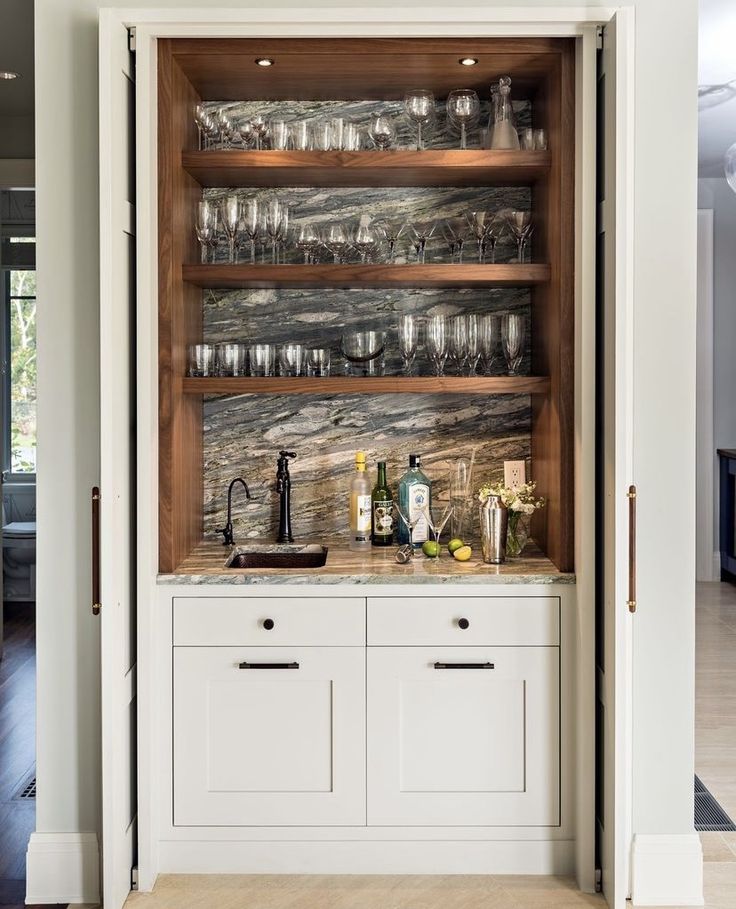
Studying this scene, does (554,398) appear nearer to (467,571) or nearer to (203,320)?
(467,571)

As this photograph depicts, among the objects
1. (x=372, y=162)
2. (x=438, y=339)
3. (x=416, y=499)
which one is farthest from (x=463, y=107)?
(x=416, y=499)

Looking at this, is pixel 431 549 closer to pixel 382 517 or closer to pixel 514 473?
pixel 382 517

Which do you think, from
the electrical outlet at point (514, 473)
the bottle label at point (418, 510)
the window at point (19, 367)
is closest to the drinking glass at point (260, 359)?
the bottle label at point (418, 510)

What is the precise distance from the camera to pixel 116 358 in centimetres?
238

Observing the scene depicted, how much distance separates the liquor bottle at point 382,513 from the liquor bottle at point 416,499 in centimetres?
5

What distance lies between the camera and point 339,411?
122 inches

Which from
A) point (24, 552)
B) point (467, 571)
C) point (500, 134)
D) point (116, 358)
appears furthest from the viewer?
point (24, 552)

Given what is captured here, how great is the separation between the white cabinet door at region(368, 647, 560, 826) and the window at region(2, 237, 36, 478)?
4807 mm

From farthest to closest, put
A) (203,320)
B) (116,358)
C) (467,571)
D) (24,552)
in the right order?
(24,552)
(203,320)
(467,571)
(116,358)

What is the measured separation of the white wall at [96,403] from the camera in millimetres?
2436

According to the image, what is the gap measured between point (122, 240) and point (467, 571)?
4.35 ft

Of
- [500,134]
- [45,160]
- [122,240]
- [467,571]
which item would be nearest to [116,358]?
[122,240]

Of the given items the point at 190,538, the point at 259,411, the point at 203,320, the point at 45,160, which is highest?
the point at 45,160

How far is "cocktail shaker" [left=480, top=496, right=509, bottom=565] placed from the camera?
2613 millimetres
